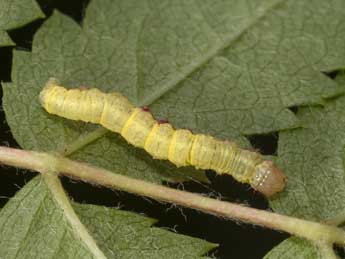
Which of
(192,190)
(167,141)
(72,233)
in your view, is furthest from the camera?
(192,190)

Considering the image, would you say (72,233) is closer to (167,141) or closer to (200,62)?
(167,141)

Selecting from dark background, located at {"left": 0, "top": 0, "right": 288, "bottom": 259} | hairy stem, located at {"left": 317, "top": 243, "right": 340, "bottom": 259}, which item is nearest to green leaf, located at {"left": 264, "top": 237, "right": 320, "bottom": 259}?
hairy stem, located at {"left": 317, "top": 243, "right": 340, "bottom": 259}

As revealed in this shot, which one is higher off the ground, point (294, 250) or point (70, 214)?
point (70, 214)

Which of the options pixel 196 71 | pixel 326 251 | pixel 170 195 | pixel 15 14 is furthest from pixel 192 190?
pixel 15 14

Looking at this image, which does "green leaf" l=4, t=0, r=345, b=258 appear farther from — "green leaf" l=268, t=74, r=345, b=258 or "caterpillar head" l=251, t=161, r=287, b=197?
"caterpillar head" l=251, t=161, r=287, b=197

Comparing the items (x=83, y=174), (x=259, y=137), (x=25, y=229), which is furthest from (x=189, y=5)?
(x=25, y=229)

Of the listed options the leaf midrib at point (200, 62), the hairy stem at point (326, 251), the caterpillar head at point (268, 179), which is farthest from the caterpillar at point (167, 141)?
the hairy stem at point (326, 251)

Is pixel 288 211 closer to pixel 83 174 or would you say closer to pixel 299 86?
pixel 299 86

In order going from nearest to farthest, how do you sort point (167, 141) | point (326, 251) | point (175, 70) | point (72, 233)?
1. point (326, 251)
2. point (72, 233)
3. point (167, 141)
4. point (175, 70)
